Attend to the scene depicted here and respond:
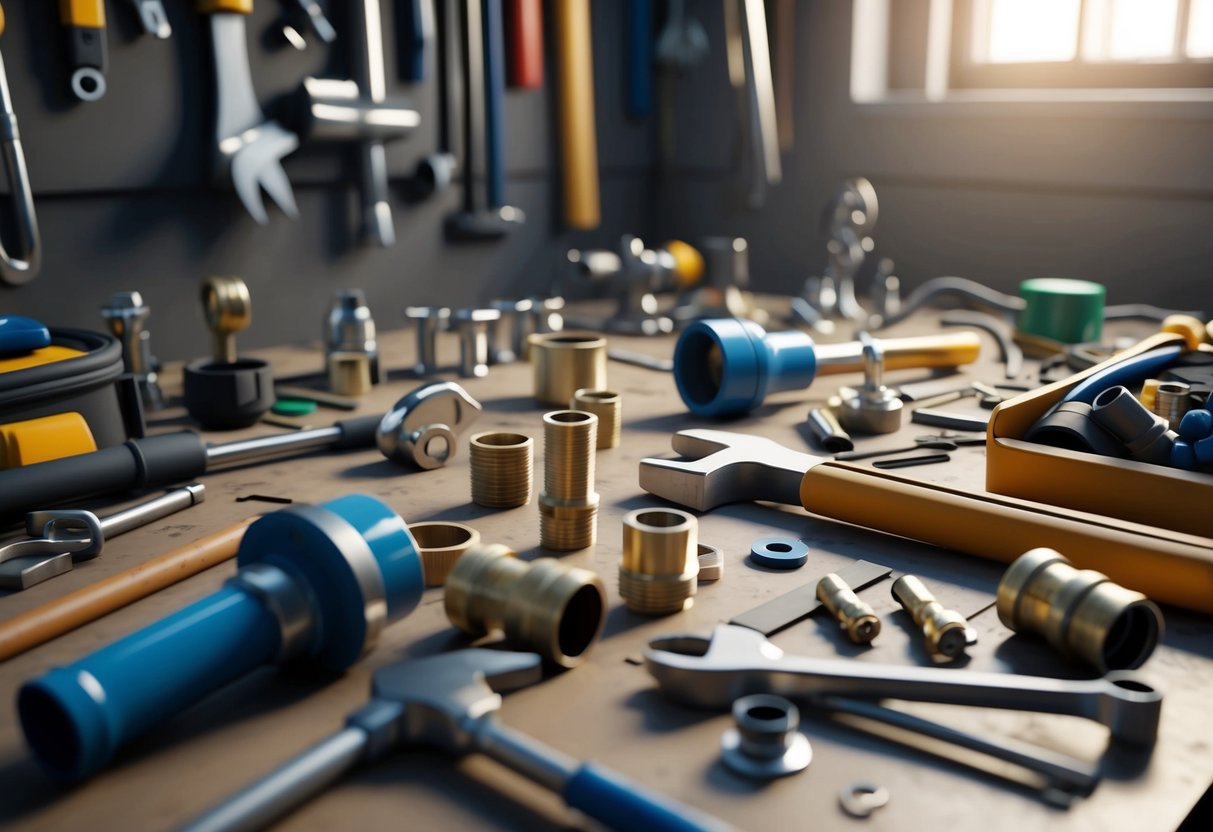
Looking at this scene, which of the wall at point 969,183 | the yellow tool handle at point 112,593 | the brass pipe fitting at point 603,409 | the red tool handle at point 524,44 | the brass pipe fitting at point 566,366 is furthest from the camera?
the red tool handle at point 524,44

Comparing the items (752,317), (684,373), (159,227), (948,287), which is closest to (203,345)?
(159,227)

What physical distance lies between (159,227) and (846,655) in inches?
58.3

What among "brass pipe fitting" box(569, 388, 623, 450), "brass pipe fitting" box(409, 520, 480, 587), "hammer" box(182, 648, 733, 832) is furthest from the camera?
"brass pipe fitting" box(569, 388, 623, 450)

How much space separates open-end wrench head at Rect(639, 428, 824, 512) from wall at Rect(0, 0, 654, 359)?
3.54 feet

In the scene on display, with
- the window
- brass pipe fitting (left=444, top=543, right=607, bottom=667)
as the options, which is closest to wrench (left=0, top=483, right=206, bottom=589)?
brass pipe fitting (left=444, top=543, right=607, bottom=667)

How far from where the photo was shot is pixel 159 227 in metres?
1.85

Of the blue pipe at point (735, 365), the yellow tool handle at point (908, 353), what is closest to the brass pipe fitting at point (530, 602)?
the blue pipe at point (735, 365)

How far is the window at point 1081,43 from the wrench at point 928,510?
1.63 meters

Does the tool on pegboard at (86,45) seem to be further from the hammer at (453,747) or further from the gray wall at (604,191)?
the hammer at (453,747)

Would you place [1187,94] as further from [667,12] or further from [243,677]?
[243,677]

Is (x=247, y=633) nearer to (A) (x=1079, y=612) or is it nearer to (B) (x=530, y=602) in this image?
(B) (x=530, y=602)

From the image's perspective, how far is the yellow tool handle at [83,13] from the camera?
1.61m

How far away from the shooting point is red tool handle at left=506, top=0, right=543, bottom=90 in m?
2.30

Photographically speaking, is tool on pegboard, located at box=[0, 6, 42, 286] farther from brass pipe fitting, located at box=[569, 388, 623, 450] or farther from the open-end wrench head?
the open-end wrench head
